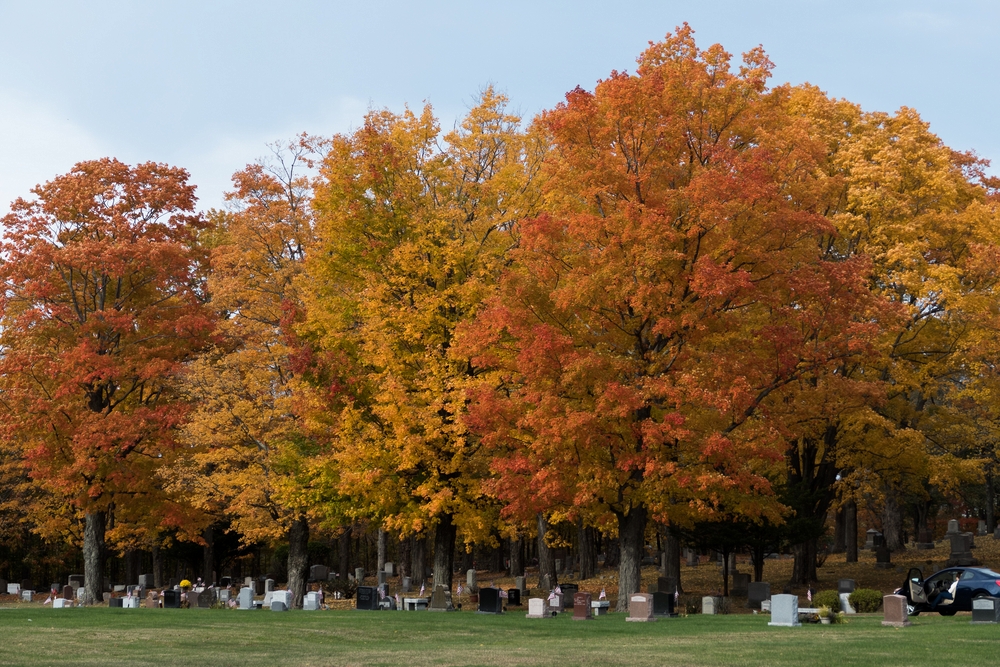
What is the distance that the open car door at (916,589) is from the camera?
29891mm

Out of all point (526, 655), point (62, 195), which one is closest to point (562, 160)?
point (526, 655)

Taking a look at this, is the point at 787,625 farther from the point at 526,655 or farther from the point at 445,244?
the point at 445,244

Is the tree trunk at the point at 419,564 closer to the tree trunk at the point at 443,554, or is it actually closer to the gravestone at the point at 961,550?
the tree trunk at the point at 443,554

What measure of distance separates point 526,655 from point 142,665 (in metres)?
5.80

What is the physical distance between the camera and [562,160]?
2803 centimetres

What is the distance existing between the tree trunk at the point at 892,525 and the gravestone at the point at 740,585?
44.9 ft

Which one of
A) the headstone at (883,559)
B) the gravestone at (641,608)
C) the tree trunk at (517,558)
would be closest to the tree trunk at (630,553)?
the gravestone at (641,608)

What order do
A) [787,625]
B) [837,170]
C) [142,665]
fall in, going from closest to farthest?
[142,665] → [787,625] → [837,170]

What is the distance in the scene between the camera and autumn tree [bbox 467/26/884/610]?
25266mm

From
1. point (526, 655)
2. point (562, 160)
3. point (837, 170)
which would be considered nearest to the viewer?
point (526, 655)

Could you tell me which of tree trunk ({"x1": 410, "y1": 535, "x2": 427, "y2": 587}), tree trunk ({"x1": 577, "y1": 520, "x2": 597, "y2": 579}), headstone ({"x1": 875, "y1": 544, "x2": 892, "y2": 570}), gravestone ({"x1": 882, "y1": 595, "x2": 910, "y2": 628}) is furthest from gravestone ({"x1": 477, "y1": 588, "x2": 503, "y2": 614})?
headstone ({"x1": 875, "y1": 544, "x2": 892, "y2": 570})

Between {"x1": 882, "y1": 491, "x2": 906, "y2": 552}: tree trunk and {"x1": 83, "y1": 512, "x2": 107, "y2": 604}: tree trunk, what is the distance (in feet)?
113

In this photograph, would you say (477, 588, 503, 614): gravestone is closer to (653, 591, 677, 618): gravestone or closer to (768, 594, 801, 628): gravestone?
(653, 591, 677, 618): gravestone

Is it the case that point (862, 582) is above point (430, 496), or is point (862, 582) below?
below
